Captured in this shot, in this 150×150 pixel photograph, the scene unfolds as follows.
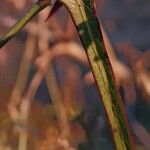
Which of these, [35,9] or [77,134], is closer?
[35,9]

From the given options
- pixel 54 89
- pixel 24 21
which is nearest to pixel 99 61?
pixel 24 21

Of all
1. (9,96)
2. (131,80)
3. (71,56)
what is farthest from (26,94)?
(131,80)

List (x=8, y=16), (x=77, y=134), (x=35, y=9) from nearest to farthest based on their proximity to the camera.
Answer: (x=35, y=9), (x=77, y=134), (x=8, y=16)

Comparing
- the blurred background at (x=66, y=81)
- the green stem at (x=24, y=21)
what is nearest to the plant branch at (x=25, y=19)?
the green stem at (x=24, y=21)

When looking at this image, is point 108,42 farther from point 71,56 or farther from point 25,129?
point 25,129

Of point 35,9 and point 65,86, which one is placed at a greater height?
point 65,86

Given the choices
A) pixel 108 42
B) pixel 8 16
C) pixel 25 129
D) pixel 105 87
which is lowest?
pixel 105 87

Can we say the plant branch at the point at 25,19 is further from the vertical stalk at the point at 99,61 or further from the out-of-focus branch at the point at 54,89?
the out-of-focus branch at the point at 54,89
